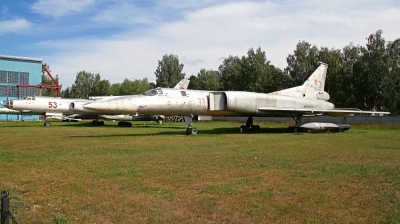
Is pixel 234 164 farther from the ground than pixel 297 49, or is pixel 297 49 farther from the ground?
pixel 297 49

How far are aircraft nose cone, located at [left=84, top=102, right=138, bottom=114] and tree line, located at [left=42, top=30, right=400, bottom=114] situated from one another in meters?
32.1

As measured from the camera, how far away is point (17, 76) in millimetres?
56625

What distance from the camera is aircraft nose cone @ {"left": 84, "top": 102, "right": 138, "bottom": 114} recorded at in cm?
1491

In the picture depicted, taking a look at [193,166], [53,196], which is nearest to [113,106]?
[193,166]

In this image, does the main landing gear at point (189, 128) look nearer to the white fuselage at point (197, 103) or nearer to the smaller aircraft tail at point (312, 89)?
the white fuselage at point (197, 103)

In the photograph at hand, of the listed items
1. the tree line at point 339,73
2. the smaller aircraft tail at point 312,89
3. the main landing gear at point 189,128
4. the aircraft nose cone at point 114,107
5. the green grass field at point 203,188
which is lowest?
the green grass field at point 203,188

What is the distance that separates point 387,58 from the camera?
38.5m

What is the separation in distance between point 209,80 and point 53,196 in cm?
6506

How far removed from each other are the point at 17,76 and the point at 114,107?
48.6 meters

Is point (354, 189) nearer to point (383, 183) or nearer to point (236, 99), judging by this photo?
point (383, 183)

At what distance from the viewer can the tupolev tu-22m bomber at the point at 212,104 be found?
51.2 feet

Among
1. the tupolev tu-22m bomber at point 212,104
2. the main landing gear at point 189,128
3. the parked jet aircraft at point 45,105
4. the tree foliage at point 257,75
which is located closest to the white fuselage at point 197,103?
the tupolev tu-22m bomber at point 212,104

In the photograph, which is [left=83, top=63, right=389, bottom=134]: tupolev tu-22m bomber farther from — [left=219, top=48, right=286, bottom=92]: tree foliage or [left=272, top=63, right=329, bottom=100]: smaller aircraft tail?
[left=219, top=48, right=286, bottom=92]: tree foliage

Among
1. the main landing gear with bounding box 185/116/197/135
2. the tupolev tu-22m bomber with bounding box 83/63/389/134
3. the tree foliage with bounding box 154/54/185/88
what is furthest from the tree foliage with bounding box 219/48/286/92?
the main landing gear with bounding box 185/116/197/135
